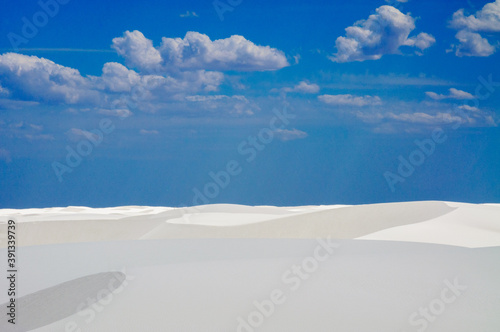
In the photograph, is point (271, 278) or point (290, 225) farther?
point (290, 225)

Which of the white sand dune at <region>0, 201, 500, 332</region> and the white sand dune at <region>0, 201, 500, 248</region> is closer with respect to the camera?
the white sand dune at <region>0, 201, 500, 332</region>

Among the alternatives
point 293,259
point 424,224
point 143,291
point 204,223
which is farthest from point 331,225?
point 143,291

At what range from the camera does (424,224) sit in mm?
13781

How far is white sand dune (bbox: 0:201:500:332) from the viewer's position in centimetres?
596

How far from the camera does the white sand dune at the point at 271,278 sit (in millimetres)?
5961

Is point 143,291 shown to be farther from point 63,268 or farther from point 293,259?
point 293,259

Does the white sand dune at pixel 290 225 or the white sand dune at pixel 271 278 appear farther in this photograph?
the white sand dune at pixel 290 225

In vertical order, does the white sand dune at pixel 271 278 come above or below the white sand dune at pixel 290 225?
below

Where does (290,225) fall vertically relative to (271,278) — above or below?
above

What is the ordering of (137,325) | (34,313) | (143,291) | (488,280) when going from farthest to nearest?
(488,280)
(143,291)
(34,313)
(137,325)

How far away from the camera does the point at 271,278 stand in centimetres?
795

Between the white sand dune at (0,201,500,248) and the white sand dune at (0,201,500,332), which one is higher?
the white sand dune at (0,201,500,248)

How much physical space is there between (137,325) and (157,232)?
866 cm

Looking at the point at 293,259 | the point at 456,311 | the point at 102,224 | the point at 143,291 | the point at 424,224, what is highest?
the point at 102,224
